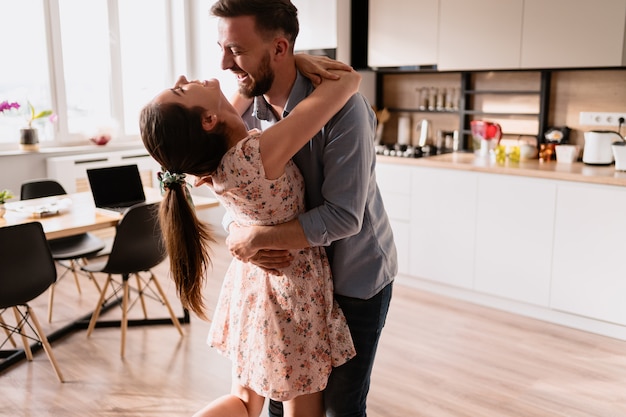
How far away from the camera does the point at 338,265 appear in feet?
4.77

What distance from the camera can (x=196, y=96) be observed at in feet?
4.14

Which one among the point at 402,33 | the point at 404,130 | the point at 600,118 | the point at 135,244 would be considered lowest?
the point at 135,244

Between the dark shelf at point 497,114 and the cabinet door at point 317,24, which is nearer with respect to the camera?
the dark shelf at point 497,114

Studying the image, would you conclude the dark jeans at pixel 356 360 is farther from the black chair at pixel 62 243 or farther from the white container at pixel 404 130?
the white container at pixel 404 130

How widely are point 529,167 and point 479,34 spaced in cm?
93

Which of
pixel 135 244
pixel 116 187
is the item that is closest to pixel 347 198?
pixel 135 244

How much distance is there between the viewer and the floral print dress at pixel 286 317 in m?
1.37

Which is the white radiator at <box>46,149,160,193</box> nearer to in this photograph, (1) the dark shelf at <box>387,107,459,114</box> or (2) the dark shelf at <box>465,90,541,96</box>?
(1) the dark shelf at <box>387,107,459,114</box>

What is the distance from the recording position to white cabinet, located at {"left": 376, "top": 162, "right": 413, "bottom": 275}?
13.3 feet

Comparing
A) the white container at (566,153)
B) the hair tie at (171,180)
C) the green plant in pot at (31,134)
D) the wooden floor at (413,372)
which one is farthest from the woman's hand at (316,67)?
the green plant in pot at (31,134)

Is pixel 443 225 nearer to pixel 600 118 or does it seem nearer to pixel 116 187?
pixel 600 118

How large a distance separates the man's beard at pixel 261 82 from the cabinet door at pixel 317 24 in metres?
3.13

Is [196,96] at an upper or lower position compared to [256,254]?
upper

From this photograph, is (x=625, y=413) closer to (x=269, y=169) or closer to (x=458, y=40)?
(x=269, y=169)
